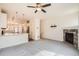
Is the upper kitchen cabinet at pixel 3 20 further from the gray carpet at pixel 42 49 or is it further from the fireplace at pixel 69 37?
the fireplace at pixel 69 37

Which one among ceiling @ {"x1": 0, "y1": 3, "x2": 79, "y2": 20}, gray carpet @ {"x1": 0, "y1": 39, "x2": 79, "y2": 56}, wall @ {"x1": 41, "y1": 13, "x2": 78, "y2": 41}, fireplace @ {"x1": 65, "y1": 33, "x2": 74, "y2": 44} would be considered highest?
ceiling @ {"x1": 0, "y1": 3, "x2": 79, "y2": 20}

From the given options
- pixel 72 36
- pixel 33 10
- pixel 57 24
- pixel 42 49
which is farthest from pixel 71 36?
pixel 33 10

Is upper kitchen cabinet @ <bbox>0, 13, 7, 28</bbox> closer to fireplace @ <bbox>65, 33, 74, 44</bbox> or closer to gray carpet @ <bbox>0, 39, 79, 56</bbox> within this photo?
gray carpet @ <bbox>0, 39, 79, 56</bbox>

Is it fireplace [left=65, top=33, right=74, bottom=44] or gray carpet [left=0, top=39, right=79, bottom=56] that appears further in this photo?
fireplace [left=65, top=33, right=74, bottom=44]

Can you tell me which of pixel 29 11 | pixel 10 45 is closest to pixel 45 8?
pixel 29 11

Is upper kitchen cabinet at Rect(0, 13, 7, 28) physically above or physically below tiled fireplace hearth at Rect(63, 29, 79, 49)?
above

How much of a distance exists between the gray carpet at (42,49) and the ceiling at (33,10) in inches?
19.6

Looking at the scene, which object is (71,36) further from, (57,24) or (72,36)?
(57,24)

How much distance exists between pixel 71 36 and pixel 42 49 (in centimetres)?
60

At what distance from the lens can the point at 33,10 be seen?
5.47 feet

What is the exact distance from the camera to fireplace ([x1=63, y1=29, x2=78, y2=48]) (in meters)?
1.68

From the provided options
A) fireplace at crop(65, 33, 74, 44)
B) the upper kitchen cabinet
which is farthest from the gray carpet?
the upper kitchen cabinet

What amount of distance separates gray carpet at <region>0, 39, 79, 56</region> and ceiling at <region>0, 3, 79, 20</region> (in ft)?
1.64

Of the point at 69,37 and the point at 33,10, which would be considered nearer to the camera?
the point at 33,10
